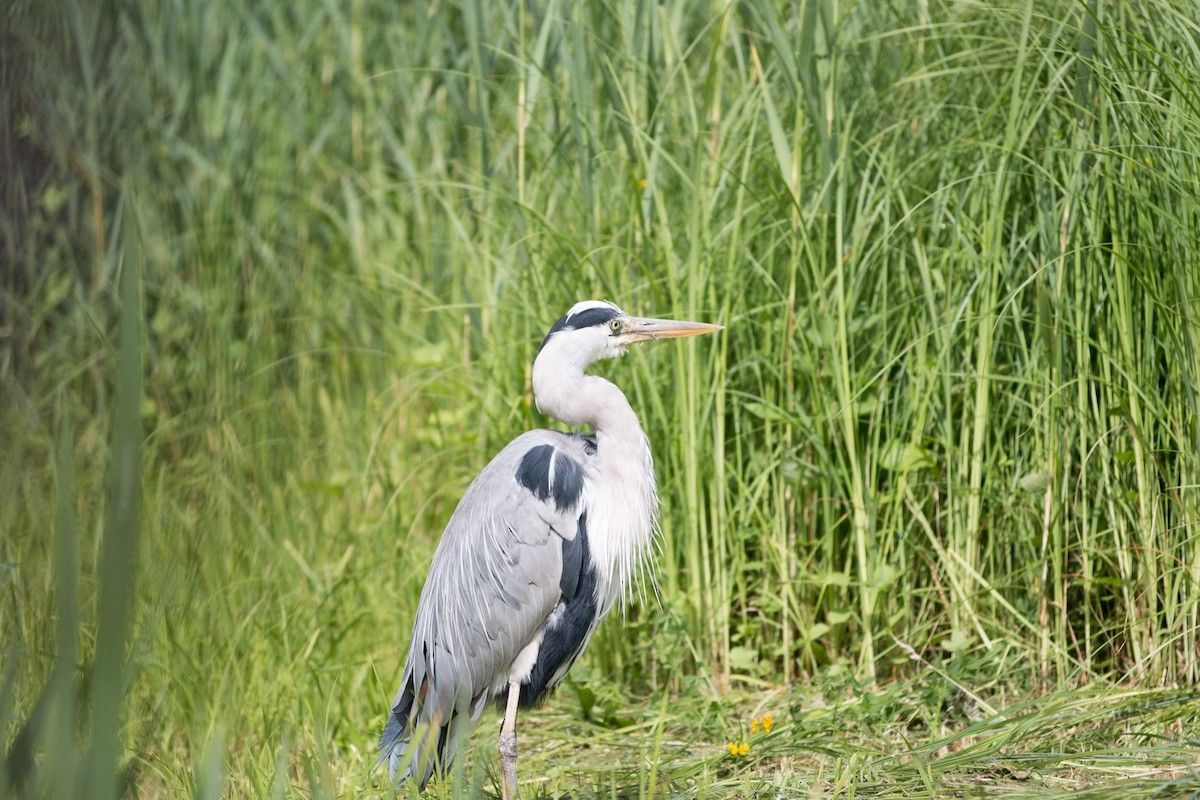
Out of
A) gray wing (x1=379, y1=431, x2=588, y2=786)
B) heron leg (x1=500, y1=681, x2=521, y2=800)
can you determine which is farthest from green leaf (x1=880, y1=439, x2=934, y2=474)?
heron leg (x1=500, y1=681, x2=521, y2=800)

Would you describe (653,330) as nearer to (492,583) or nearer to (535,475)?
(535,475)

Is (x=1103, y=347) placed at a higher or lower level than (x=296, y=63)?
lower

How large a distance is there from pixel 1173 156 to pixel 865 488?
124cm

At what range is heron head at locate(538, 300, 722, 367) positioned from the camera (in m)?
3.06

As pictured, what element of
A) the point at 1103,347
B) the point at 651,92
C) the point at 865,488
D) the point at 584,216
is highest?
the point at 651,92

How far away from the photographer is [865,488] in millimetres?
3461

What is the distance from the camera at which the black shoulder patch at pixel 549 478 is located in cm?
300

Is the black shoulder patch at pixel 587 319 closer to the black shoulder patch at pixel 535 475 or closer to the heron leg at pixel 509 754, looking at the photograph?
the black shoulder patch at pixel 535 475

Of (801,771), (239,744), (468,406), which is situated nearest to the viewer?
(801,771)

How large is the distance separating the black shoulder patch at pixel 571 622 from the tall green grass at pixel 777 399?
1.52 feet

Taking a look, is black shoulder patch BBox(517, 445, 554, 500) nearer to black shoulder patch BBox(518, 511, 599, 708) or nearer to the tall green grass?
black shoulder patch BBox(518, 511, 599, 708)

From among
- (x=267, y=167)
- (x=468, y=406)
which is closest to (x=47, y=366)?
(x=267, y=167)

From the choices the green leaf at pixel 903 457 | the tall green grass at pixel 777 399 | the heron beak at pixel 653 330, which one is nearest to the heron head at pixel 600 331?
the heron beak at pixel 653 330

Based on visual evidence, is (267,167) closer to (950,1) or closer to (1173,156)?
(950,1)
